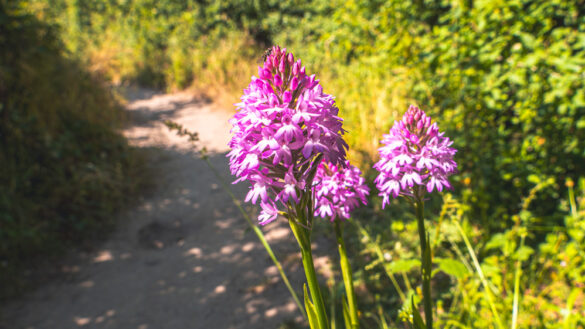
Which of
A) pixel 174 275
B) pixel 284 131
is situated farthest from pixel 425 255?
pixel 174 275

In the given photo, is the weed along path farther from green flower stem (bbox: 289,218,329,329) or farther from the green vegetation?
green flower stem (bbox: 289,218,329,329)

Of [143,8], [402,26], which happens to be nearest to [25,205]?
[402,26]

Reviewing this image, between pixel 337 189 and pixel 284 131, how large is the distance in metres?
0.45

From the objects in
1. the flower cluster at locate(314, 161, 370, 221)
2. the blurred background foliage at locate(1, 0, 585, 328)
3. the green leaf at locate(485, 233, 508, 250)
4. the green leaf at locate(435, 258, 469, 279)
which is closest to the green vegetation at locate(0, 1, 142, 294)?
the blurred background foliage at locate(1, 0, 585, 328)

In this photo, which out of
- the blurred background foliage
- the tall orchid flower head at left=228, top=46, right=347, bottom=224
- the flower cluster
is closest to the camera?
the tall orchid flower head at left=228, top=46, right=347, bottom=224

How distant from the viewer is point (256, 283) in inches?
138

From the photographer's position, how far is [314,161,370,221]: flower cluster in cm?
133

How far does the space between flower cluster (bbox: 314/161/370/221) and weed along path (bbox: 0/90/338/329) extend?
1.16 meters

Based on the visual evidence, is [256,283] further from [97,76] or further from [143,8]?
[143,8]

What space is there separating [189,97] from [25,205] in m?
6.35

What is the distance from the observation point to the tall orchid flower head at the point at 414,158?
1190mm

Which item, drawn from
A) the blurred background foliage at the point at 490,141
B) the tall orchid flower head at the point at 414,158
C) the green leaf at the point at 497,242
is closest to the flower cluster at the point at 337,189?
the tall orchid flower head at the point at 414,158

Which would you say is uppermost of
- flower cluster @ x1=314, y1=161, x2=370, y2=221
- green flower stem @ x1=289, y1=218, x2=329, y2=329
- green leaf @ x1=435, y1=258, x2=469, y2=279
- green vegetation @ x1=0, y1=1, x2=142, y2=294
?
green vegetation @ x1=0, y1=1, x2=142, y2=294

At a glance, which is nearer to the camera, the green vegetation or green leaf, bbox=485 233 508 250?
green leaf, bbox=485 233 508 250
